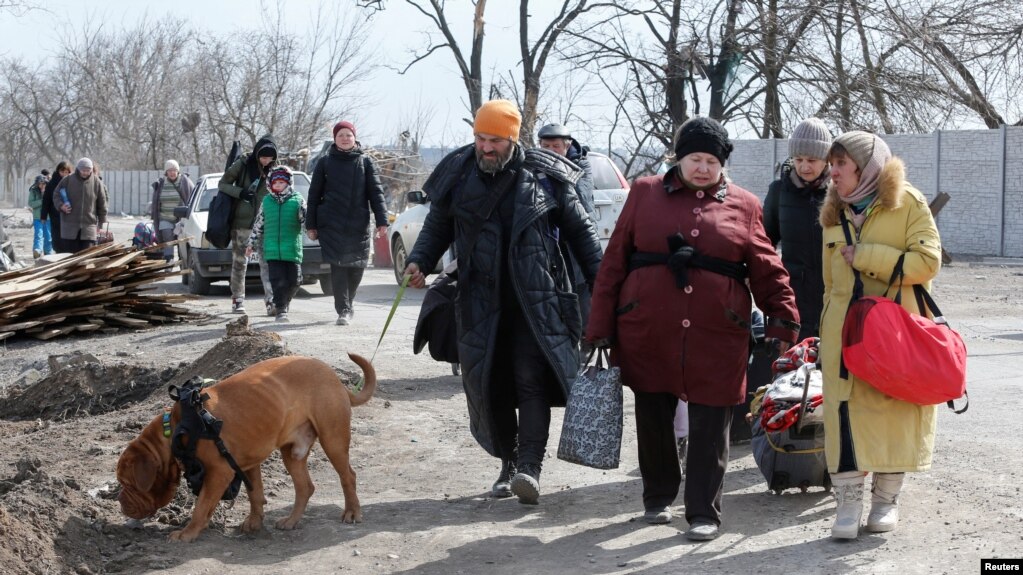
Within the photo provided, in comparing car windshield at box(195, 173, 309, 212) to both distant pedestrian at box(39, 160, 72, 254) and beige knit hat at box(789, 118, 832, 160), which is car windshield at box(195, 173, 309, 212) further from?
beige knit hat at box(789, 118, 832, 160)

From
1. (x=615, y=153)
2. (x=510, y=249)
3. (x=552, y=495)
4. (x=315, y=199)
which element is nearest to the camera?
(x=510, y=249)

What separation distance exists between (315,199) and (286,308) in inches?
65.0

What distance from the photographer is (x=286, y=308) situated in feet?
42.4

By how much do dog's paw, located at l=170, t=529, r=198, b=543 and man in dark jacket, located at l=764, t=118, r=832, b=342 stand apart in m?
3.33

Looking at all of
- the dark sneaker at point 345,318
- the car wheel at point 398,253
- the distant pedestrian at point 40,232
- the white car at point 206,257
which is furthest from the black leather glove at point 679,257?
the distant pedestrian at point 40,232

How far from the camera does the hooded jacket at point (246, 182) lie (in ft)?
41.4

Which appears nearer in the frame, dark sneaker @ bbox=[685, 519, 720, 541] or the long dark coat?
dark sneaker @ bbox=[685, 519, 720, 541]

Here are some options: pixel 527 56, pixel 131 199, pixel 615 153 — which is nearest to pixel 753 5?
pixel 615 153

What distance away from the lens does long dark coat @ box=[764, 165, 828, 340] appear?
644 centimetres

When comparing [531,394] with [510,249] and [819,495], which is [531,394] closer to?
[510,249]

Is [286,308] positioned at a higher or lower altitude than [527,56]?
lower

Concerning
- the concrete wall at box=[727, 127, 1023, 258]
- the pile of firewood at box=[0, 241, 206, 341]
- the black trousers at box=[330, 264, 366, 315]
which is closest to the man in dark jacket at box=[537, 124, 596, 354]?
the black trousers at box=[330, 264, 366, 315]

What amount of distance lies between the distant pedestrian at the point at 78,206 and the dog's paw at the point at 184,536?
12446mm

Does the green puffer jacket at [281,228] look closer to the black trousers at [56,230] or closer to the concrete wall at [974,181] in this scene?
the black trousers at [56,230]
